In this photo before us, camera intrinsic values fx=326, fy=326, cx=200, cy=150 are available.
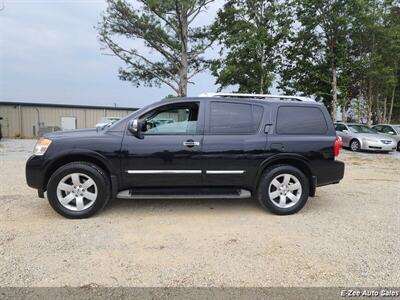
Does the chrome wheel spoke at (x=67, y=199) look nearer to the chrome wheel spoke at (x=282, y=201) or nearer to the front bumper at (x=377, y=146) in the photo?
the chrome wheel spoke at (x=282, y=201)

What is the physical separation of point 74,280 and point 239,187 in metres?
2.75

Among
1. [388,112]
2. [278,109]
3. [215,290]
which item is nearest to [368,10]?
[388,112]

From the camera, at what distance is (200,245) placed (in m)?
3.85

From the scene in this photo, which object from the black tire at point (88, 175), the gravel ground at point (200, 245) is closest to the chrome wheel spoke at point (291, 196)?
the gravel ground at point (200, 245)

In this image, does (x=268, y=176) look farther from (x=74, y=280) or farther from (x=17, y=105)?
(x=17, y=105)

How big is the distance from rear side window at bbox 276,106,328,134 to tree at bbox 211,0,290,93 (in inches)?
740

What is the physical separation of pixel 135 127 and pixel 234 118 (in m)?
1.51

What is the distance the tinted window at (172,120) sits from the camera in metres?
4.90

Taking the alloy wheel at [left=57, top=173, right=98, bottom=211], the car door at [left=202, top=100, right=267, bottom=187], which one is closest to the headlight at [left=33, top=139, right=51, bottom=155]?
the alloy wheel at [left=57, top=173, right=98, bottom=211]

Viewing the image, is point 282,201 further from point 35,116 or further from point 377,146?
point 35,116

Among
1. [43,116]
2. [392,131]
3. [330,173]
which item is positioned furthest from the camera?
[43,116]

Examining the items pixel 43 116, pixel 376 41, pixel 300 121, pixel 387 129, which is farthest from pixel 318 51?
pixel 43 116

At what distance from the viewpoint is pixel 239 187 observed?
5.02m

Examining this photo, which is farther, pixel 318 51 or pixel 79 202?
pixel 318 51
